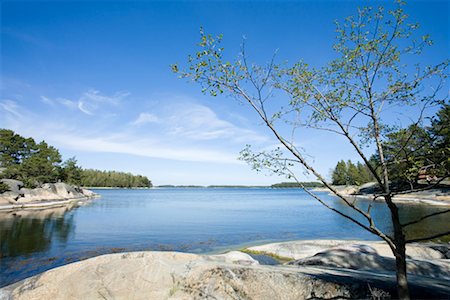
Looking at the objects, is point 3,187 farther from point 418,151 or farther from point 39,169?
point 418,151

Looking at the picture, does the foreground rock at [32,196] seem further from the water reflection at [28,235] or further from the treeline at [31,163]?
the water reflection at [28,235]

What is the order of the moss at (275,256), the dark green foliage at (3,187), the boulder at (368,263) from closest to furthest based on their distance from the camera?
1. the boulder at (368,263)
2. the moss at (275,256)
3. the dark green foliage at (3,187)

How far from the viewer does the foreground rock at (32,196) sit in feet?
166

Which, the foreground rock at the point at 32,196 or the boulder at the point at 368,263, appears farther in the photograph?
the foreground rock at the point at 32,196

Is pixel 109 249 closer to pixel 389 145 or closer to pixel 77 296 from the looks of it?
pixel 77 296

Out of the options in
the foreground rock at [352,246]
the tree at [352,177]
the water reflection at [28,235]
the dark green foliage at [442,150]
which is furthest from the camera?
the water reflection at [28,235]

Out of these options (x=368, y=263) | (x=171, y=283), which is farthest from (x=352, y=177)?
(x=368, y=263)

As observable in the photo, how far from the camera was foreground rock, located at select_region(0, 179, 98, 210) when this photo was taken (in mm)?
50625

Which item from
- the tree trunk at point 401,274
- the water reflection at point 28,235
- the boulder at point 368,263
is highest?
the tree trunk at point 401,274

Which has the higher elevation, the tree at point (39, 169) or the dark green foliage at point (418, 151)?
the tree at point (39, 169)

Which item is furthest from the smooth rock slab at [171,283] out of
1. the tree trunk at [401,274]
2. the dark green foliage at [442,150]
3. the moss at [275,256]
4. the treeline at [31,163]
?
the treeline at [31,163]

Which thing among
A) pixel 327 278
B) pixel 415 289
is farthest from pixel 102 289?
pixel 415 289

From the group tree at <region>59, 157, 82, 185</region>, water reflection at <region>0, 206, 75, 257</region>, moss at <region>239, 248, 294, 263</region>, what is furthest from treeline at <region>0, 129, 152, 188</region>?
moss at <region>239, 248, 294, 263</region>

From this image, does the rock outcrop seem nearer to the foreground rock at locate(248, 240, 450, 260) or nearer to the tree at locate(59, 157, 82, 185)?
the foreground rock at locate(248, 240, 450, 260)
